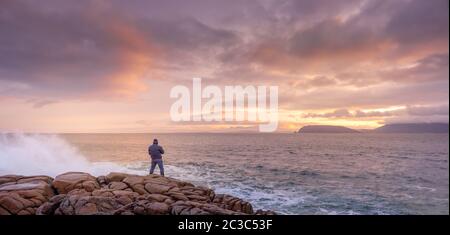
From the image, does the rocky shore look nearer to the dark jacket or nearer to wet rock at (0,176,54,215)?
wet rock at (0,176,54,215)

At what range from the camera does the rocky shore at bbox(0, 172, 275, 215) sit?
8102mm

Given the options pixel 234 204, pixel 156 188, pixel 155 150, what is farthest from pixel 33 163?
pixel 234 204

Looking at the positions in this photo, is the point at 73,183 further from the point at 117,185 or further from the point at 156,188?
the point at 156,188

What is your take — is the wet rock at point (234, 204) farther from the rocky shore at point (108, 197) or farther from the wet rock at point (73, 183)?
the wet rock at point (73, 183)

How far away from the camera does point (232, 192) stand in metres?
18.7

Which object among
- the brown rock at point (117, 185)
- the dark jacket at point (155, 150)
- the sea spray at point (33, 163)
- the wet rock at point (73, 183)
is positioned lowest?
the sea spray at point (33, 163)

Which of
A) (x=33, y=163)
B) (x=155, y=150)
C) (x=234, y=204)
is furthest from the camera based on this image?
(x=33, y=163)

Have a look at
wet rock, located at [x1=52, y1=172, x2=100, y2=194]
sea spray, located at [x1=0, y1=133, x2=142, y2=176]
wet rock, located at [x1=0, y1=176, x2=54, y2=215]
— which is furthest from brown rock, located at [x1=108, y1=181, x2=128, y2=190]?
sea spray, located at [x1=0, y1=133, x2=142, y2=176]

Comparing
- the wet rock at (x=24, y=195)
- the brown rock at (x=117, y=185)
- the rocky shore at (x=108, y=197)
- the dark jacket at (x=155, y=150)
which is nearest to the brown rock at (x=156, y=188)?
the rocky shore at (x=108, y=197)

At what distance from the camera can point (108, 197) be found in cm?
902

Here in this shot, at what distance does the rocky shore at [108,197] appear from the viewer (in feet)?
26.6
